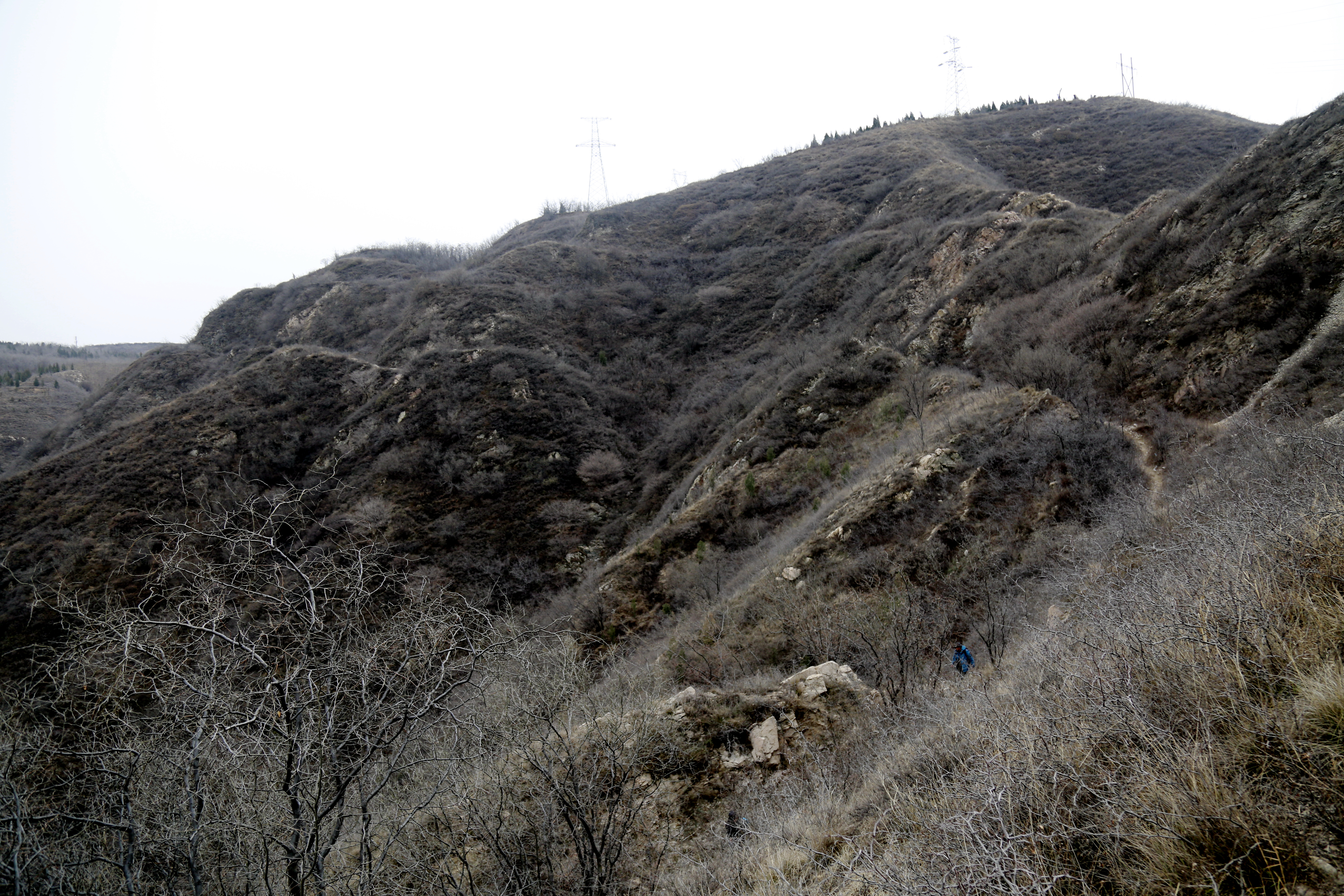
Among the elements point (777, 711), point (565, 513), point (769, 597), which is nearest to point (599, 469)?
point (565, 513)

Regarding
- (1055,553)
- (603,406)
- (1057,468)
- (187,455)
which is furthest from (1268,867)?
(187,455)

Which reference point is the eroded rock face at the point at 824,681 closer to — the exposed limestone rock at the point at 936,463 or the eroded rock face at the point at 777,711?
the eroded rock face at the point at 777,711

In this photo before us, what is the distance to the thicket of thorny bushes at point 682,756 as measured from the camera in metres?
2.08

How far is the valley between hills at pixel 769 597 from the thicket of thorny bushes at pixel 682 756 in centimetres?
3

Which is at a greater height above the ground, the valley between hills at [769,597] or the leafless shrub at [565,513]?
the valley between hills at [769,597]

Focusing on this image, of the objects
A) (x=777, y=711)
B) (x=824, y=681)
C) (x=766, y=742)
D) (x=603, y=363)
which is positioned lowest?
(x=766, y=742)

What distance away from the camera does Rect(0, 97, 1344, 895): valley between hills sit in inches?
99.7

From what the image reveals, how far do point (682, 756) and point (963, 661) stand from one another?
11.5 ft

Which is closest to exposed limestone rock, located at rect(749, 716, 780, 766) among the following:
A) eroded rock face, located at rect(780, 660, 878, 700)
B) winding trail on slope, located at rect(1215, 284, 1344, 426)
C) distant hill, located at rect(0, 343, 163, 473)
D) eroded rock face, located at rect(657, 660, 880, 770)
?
eroded rock face, located at rect(657, 660, 880, 770)

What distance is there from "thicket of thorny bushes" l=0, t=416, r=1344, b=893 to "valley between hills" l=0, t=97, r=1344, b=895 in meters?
0.03

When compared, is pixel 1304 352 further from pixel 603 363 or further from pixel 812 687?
pixel 603 363

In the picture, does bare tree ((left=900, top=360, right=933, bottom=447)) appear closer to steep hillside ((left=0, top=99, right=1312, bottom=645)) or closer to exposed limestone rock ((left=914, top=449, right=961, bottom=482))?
steep hillside ((left=0, top=99, right=1312, bottom=645))

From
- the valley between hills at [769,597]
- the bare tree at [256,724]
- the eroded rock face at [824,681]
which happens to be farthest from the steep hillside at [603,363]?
the bare tree at [256,724]

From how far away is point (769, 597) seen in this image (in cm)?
1006
